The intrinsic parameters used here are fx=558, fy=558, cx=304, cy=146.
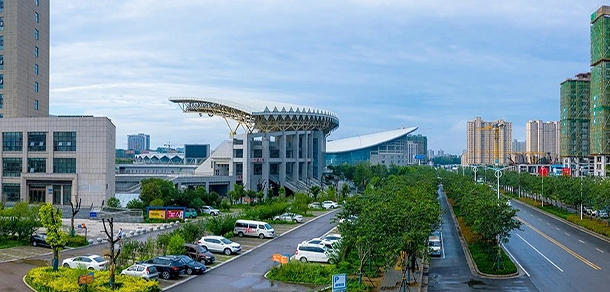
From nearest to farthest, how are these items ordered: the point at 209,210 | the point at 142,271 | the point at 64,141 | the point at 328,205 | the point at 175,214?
the point at 142,271, the point at 175,214, the point at 64,141, the point at 209,210, the point at 328,205

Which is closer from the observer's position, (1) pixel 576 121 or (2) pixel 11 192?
(2) pixel 11 192

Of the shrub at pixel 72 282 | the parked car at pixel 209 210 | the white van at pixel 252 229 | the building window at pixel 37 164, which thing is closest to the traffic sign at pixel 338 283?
the shrub at pixel 72 282

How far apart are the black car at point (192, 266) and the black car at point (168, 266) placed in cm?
21

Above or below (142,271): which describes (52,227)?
above

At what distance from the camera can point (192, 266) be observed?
22578 millimetres

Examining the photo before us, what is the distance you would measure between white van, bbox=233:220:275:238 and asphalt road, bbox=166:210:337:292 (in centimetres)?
116

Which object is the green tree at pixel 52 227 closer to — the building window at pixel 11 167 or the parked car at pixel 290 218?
the parked car at pixel 290 218

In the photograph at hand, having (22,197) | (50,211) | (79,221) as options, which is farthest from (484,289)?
(22,197)

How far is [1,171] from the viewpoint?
155 feet

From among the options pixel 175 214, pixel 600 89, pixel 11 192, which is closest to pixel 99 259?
pixel 175 214

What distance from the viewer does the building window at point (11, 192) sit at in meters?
47.2

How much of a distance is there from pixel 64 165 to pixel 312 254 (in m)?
29.3

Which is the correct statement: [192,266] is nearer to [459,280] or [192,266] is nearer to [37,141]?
[459,280]

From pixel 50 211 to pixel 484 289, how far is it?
17024mm
